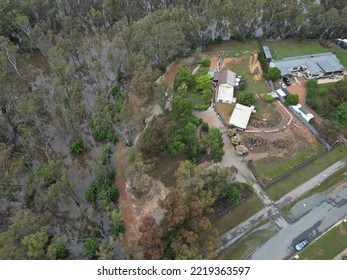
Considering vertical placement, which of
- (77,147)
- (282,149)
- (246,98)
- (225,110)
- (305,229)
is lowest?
(77,147)

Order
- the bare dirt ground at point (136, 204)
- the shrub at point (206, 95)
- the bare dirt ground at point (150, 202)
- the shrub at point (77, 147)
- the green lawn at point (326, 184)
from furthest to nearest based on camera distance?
1. the shrub at point (206, 95)
2. the shrub at point (77, 147)
3. the green lawn at point (326, 184)
4. the bare dirt ground at point (150, 202)
5. the bare dirt ground at point (136, 204)

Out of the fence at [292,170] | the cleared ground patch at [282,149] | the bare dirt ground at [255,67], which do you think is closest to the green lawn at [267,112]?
the cleared ground patch at [282,149]

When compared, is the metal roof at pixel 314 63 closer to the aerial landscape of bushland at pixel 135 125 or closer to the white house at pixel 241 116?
the aerial landscape of bushland at pixel 135 125

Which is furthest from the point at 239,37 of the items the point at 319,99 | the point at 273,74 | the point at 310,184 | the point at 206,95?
the point at 310,184

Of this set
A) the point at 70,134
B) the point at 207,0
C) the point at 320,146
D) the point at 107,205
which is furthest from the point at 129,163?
the point at 207,0

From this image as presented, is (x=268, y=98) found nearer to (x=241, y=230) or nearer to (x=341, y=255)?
(x=241, y=230)

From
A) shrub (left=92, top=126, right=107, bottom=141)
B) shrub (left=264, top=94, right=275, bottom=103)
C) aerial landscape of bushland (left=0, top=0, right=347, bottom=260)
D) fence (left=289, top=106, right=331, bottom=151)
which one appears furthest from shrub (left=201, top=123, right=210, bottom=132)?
shrub (left=92, top=126, right=107, bottom=141)
